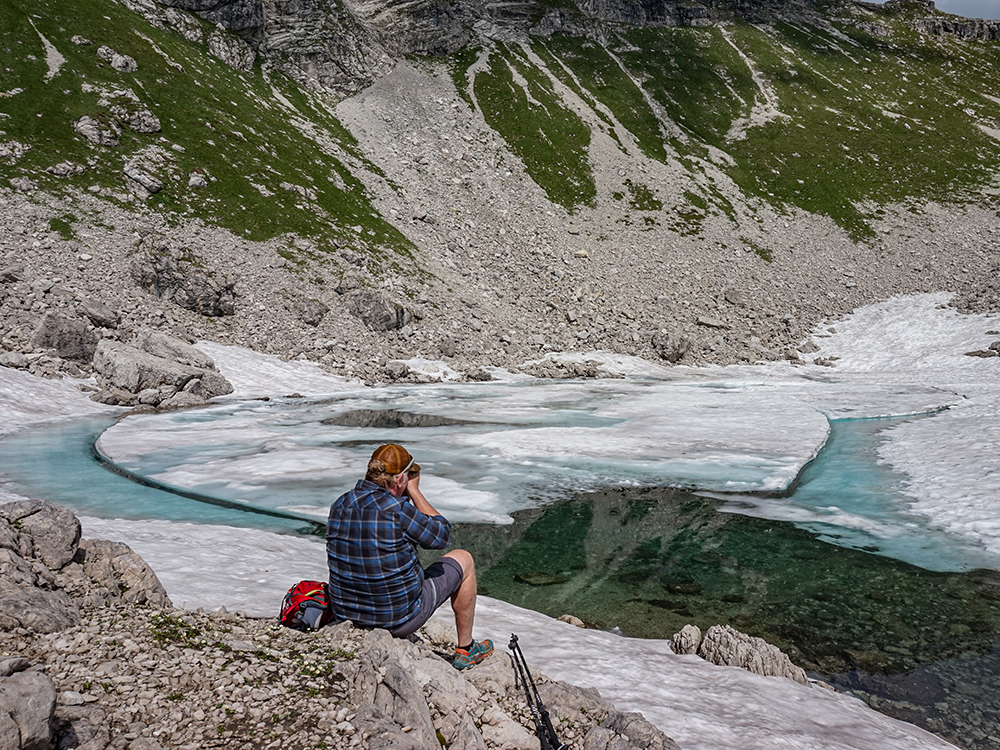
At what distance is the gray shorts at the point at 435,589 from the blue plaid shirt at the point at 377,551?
0.25 feet

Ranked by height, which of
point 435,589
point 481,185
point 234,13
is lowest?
point 435,589

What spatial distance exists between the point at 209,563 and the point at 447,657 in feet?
15.5

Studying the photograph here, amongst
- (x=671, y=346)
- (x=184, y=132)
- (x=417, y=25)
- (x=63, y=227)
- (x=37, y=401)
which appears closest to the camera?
(x=37, y=401)

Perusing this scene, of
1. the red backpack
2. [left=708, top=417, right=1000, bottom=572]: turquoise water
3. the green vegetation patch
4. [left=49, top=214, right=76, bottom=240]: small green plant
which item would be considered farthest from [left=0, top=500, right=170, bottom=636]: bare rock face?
the green vegetation patch

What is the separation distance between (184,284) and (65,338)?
30.9 feet

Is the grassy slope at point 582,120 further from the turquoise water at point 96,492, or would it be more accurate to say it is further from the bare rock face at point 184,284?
the turquoise water at point 96,492

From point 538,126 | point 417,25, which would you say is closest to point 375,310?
point 538,126

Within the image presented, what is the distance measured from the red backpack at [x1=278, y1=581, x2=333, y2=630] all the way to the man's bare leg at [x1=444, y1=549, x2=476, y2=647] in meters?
1.34

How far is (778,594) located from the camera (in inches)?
373

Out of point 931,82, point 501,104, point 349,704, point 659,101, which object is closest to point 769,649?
point 349,704

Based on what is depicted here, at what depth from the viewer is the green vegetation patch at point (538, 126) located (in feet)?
235

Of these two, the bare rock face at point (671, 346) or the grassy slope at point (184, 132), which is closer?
the grassy slope at point (184, 132)

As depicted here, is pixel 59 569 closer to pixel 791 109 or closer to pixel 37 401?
pixel 37 401

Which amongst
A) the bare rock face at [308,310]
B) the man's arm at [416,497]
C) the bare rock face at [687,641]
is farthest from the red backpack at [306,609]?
the bare rock face at [308,310]
